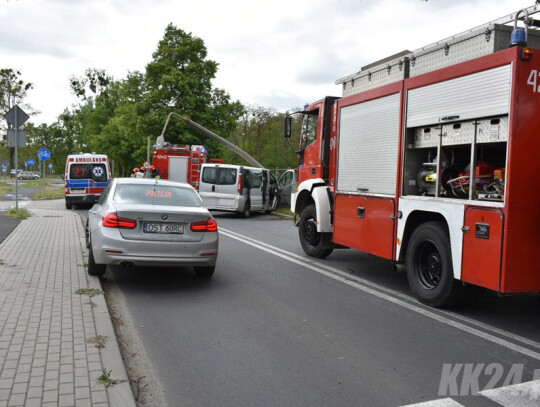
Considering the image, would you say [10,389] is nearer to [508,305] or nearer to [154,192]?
[154,192]

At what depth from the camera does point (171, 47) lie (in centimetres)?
4028

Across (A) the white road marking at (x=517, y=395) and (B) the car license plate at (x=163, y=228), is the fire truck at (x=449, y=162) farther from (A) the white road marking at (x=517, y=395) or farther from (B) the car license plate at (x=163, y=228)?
(B) the car license plate at (x=163, y=228)

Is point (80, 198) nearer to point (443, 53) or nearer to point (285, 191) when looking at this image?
point (285, 191)

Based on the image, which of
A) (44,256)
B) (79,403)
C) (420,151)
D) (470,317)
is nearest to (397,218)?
(420,151)

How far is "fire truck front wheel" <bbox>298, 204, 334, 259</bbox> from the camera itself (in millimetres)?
9515

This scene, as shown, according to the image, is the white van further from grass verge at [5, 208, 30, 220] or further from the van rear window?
grass verge at [5, 208, 30, 220]

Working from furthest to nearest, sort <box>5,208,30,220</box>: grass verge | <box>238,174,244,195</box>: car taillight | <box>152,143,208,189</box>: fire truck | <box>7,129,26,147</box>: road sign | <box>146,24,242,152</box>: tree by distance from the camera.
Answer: <box>146,24,242,152</box>: tree, <box>152,143,208,189</box>: fire truck, <box>238,174,244,195</box>: car taillight, <box>5,208,30,220</box>: grass verge, <box>7,129,26,147</box>: road sign

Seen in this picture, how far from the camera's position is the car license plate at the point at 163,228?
691 centimetres

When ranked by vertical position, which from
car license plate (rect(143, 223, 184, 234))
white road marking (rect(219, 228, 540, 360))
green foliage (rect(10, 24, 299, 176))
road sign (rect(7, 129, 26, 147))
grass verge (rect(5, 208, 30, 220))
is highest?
green foliage (rect(10, 24, 299, 176))

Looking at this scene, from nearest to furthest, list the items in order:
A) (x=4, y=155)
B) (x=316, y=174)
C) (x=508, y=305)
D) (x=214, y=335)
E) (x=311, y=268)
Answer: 1. (x=214, y=335)
2. (x=508, y=305)
3. (x=311, y=268)
4. (x=316, y=174)
5. (x=4, y=155)

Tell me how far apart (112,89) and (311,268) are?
57.9 meters

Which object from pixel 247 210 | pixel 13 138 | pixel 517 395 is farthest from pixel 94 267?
pixel 247 210

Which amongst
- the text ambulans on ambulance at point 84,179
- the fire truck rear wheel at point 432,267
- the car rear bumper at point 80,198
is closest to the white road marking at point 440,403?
the fire truck rear wheel at point 432,267

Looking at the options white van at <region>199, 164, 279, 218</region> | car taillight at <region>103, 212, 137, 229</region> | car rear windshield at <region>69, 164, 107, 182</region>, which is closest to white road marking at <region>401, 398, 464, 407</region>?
car taillight at <region>103, 212, 137, 229</region>
